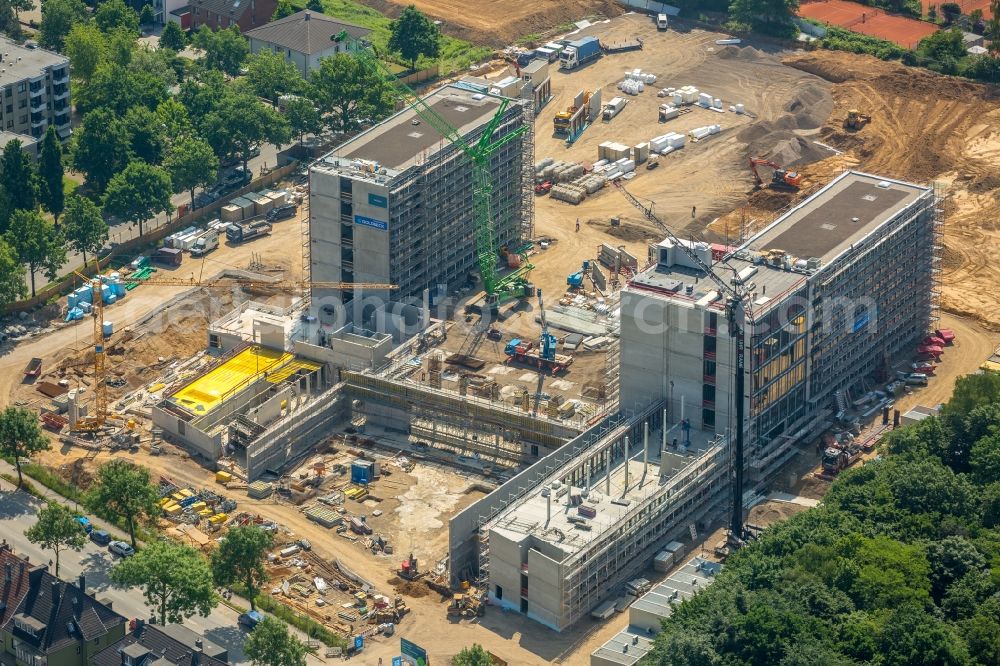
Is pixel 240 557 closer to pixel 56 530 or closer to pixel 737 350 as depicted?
pixel 56 530

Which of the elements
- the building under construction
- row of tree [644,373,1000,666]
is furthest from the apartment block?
row of tree [644,373,1000,666]

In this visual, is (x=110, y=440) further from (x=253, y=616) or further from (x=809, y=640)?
(x=809, y=640)

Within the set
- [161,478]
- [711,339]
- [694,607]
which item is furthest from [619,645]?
[161,478]

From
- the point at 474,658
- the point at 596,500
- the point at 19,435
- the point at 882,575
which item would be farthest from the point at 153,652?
the point at 882,575

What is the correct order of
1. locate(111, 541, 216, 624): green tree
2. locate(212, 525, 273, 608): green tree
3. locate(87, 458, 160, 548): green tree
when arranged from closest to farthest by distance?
locate(111, 541, 216, 624): green tree < locate(212, 525, 273, 608): green tree < locate(87, 458, 160, 548): green tree

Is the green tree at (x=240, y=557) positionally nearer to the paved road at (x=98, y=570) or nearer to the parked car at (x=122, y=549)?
the paved road at (x=98, y=570)

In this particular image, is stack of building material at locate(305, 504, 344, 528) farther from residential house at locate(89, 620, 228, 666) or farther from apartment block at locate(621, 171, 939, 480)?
apartment block at locate(621, 171, 939, 480)
